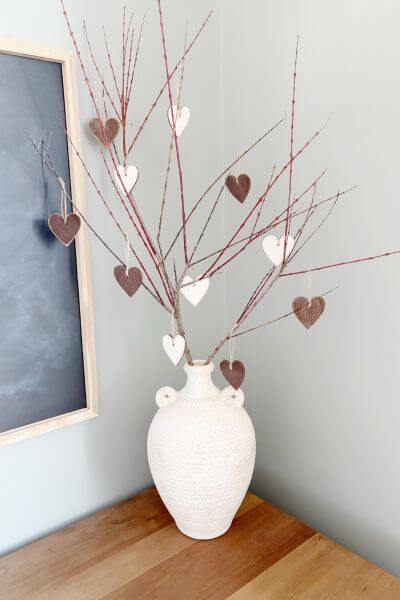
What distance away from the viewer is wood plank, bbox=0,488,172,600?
2.96 ft

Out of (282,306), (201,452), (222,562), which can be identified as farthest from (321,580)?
(282,306)

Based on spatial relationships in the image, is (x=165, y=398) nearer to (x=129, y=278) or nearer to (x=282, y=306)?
(x=129, y=278)

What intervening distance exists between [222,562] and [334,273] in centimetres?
59

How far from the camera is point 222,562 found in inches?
36.4

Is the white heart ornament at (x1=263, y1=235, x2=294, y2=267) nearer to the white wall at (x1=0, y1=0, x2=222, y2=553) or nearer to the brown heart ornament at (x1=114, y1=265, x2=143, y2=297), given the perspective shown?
the brown heart ornament at (x1=114, y1=265, x2=143, y2=297)

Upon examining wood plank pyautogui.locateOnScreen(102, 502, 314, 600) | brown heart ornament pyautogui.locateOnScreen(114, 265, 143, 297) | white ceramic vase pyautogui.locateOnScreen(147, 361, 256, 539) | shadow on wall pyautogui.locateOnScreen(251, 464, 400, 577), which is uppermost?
brown heart ornament pyautogui.locateOnScreen(114, 265, 143, 297)

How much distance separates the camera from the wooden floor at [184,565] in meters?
0.86

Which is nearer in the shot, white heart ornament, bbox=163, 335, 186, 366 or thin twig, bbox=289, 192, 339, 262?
white heart ornament, bbox=163, 335, 186, 366

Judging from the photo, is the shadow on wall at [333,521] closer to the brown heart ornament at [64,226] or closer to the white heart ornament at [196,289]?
the white heart ornament at [196,289]

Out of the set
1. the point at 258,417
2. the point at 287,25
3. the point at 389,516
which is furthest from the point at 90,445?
the point at 287,25

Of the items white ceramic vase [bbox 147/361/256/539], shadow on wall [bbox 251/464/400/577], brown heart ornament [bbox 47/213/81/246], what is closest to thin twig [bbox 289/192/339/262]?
white ceramic vase [bbox 147/361/256/539]

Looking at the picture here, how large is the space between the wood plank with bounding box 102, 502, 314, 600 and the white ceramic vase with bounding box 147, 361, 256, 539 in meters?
0.04

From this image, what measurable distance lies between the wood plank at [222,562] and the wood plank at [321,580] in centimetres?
2

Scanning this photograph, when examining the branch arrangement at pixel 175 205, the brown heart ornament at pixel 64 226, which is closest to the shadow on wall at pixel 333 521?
the branch arrangement at pixel 175 205
